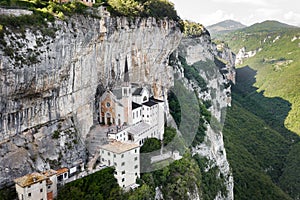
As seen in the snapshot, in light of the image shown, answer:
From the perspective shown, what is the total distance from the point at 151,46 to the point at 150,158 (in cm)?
1318

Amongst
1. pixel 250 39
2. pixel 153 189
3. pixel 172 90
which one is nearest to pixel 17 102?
pixel 153 189

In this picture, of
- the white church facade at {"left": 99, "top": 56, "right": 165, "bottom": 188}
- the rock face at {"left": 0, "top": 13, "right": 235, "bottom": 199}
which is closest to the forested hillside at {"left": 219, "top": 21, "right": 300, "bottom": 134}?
the white church facade at {"left": 99, "top": 56, "right": 165, "bottom": 188}

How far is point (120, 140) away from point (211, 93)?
125ft

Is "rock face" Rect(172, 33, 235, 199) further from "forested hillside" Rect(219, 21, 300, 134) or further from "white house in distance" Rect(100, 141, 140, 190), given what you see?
"forested hillside" Rect(219, 21, 300, 134)

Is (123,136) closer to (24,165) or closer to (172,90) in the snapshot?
(24,165)

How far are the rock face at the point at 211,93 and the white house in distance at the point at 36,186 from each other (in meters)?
23.1

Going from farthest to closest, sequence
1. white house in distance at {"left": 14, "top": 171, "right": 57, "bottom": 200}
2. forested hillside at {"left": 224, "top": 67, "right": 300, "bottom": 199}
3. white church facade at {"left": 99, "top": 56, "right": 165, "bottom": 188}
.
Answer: forested hillside at {"left": 224, "top": 67, "right": 300, "bottom": 199}, white church facade at {"left": 99, "top": 56, "right": 165, "bottom": 188}, white house in distance at {"left": 14, "top": 171, "right": 57, "bottom": 200}

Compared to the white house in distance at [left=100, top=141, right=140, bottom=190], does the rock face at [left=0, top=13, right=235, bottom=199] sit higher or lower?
higher

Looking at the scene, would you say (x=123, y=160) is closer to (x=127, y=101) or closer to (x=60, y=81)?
(x=127, y=101)

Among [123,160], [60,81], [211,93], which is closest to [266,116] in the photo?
[211,93]

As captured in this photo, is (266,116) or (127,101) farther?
(266,116)

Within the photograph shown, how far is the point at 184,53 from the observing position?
6650cm

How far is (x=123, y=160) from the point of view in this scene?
97.7ft

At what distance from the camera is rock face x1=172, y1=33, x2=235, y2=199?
48125mm
